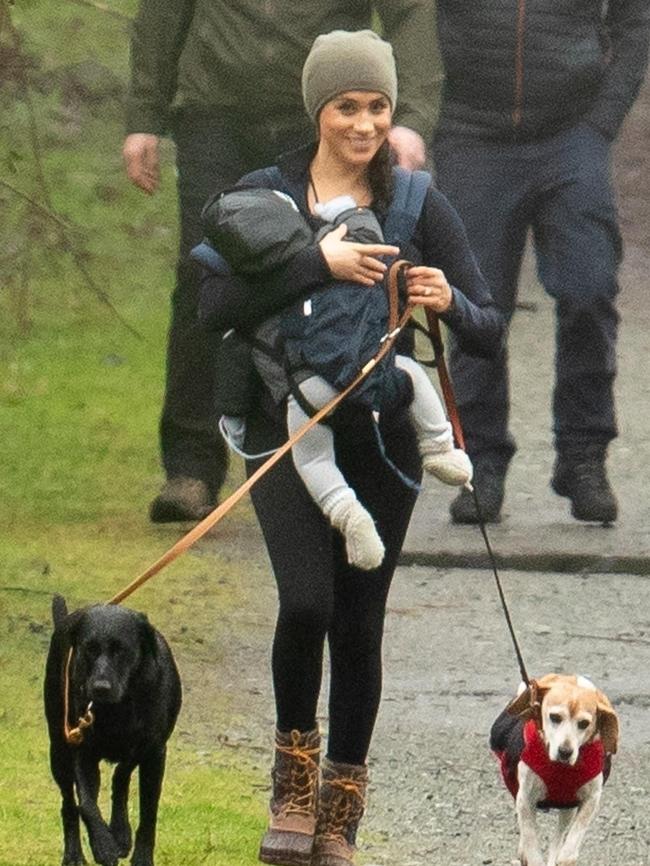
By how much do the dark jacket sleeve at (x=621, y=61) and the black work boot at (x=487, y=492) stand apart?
1208 millimetres

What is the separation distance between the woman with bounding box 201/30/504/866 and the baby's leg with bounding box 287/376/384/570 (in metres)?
0.06

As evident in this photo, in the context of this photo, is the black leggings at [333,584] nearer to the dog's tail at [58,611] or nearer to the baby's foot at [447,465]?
the baby's foot at [447,465]

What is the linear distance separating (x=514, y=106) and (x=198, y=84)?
1.11m

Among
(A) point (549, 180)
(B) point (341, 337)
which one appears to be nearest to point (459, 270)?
(B) point (341, 337)

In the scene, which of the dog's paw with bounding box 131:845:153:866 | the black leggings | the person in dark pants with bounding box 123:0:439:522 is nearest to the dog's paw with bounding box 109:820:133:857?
the dog's paw with bounding box 131:845:153:866

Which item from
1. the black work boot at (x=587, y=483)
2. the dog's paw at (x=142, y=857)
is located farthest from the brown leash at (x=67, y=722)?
the black work boot at (x=587, y=483)

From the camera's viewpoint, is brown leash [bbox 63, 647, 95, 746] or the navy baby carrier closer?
brown leash [bbox 63, 647, 95, 746]

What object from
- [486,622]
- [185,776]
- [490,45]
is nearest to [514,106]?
[490,45]

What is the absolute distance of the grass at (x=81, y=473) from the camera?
707 centimetres

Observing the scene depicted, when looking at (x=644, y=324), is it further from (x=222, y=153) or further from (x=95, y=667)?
(x=95, y=667)

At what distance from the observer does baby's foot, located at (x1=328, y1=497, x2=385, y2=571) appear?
19.8 feet

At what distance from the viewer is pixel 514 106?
1012 centimetres

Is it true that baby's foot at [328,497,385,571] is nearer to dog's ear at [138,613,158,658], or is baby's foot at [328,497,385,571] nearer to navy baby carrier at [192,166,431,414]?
navy baby carrier at [192,166,431,414]

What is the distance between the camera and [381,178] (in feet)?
20.5
